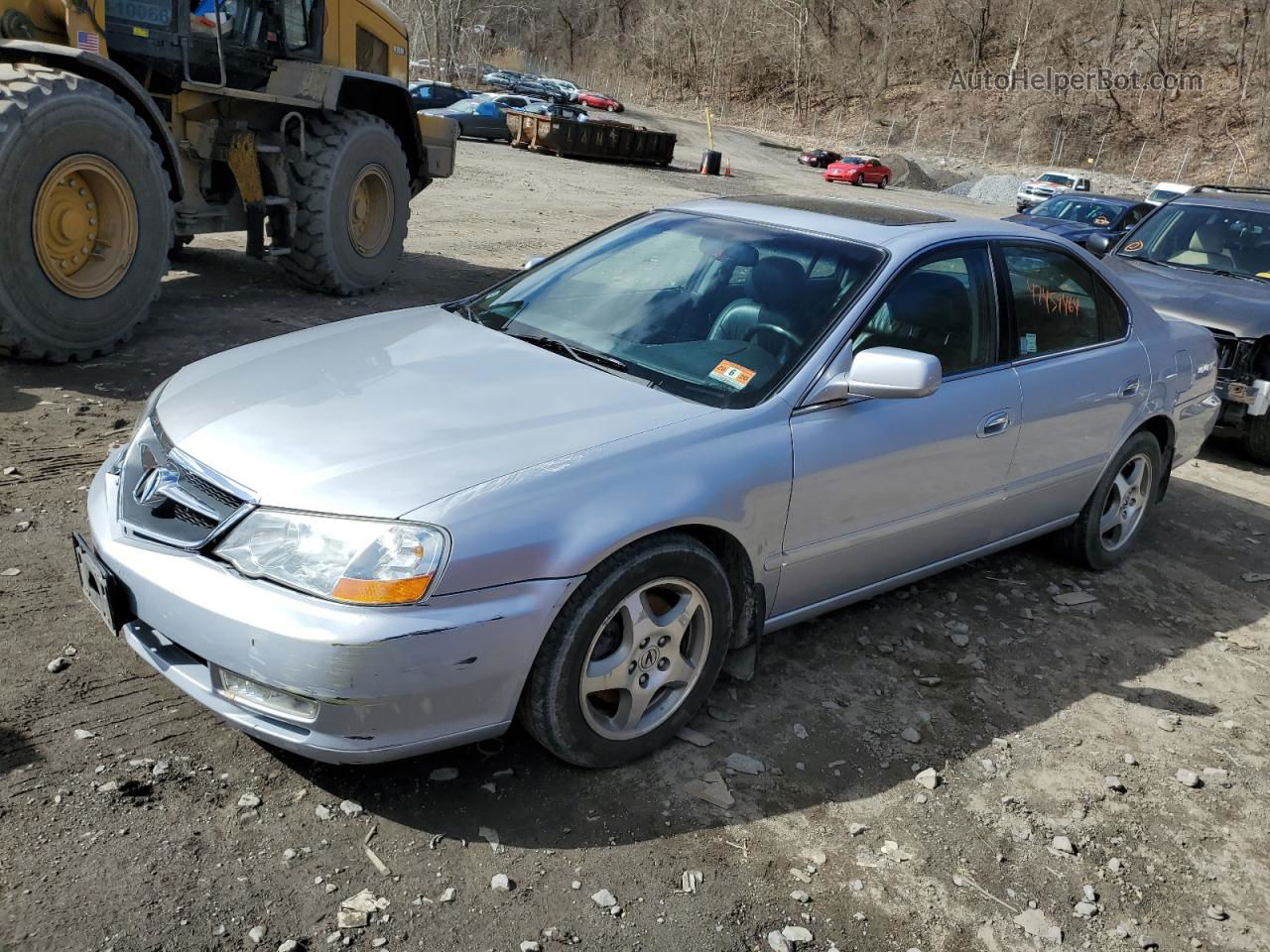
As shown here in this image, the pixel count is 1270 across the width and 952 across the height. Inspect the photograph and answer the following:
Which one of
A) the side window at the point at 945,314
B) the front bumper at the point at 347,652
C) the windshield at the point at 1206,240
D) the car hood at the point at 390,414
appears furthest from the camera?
the windshield at the point at 1206,240

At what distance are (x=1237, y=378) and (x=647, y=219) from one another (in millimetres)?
4918

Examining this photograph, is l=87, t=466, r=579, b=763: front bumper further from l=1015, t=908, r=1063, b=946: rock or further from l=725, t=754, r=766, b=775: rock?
l=1015, t=908, r=1063, b=946: rock

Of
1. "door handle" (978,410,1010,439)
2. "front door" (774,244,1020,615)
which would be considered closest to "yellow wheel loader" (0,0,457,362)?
"front door" (774,244,1020,615)

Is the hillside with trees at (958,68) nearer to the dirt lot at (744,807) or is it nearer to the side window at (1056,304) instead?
the side window at (1056,304)

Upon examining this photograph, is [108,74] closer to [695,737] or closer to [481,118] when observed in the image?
[695,737]

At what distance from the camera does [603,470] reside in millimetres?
2998

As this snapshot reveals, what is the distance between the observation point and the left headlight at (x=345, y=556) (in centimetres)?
266

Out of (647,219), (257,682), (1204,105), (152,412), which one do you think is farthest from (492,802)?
(1204,105)

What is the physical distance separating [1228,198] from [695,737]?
7.81m

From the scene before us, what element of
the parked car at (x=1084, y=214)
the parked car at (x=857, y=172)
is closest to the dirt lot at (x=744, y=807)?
the parked car at (x=1084, y=214)

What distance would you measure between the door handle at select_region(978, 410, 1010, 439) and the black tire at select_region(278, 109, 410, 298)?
6214mm

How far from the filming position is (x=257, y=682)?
273cm

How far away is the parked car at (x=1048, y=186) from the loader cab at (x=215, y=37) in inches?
1130

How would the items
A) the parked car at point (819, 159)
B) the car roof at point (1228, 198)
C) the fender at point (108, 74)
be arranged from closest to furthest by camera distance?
the fender at point (108, 74)
the car roof at point (1228, 198)
the parked car at point (819, 159)
